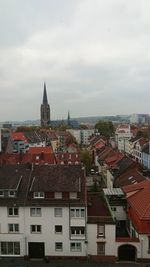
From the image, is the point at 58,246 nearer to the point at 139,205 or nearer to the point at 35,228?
the point at 35,228

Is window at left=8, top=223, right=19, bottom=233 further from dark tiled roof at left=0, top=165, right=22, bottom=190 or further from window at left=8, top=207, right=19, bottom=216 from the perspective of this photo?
dark tiled roof at left=0, top=165, right=22, bottom=190

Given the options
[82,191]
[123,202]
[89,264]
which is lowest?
[89,264]

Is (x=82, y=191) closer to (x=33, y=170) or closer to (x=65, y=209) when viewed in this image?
(x=65, y=209)

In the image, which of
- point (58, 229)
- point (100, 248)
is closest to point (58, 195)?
point (58, 229)

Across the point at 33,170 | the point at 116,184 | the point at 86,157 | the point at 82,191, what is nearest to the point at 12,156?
the point at 86,157

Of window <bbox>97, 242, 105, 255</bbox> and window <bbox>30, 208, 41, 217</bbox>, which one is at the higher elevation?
window <bbox>30, 208, 41, 217</bbox>

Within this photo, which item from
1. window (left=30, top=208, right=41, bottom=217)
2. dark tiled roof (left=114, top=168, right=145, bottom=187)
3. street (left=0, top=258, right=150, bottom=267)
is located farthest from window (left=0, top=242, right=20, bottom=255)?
dark tiled roof (left=114, top=168, right=145, bottom=187)

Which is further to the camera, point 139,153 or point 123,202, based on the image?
point 139,153
